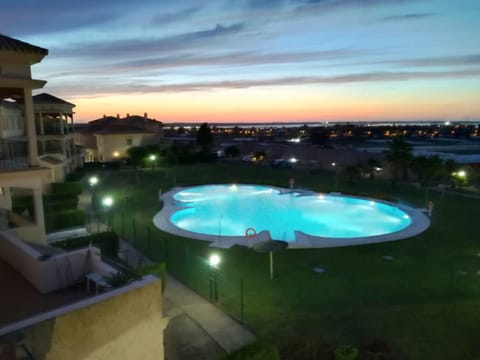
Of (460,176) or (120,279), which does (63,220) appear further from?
(460,176)

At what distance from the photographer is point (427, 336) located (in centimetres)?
857

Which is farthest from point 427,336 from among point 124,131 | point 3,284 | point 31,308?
point 124,131

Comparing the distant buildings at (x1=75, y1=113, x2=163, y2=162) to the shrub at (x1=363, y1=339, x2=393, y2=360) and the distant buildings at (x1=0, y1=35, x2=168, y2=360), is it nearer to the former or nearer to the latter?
the distant buildings at (x1=0, y1=35, x2=168, y2=360)

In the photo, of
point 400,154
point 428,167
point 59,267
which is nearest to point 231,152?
point 400,154

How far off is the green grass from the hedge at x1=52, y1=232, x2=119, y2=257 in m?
1.82

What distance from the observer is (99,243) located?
1339 cm

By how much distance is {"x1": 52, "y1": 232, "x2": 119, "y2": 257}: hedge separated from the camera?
12922 millimetres

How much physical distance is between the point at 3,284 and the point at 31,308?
138 centimetres

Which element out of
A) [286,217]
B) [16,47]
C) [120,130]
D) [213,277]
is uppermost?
[16,47]

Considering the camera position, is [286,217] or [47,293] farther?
[286,217]

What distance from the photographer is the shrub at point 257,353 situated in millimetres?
6422

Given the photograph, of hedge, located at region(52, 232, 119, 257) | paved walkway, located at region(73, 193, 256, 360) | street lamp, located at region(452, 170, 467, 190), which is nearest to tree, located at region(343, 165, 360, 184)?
street lamp, located at region(452, 170, 467, 190)

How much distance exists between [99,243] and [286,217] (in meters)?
13.6

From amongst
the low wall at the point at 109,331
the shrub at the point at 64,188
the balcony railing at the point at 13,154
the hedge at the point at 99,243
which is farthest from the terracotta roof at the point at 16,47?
the shrub at the point at 64,188
